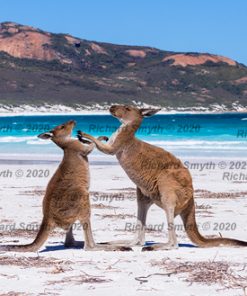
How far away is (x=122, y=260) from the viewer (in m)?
6.72

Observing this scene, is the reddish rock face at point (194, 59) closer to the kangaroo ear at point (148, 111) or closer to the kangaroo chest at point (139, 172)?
the kangaroo ear at point (148, 111)

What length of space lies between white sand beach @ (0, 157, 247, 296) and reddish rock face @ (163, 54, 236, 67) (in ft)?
476

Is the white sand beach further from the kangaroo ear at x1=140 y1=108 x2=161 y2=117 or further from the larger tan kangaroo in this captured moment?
the kangaroo ear at x1=140 y1=108 x2=161 y2=117

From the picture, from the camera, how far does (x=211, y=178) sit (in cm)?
1694

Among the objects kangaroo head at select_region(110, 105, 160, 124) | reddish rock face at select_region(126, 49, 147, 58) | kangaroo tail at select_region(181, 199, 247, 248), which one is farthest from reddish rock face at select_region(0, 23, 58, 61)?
kangaroo tail at select_region(181, 199, 247, 248)

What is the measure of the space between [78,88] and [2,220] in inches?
4563

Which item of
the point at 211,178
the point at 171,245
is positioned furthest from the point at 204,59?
the point at 171,245

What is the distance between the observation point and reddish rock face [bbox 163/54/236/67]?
15600 centimetres

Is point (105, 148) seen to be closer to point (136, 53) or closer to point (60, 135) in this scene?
point (60, 135)

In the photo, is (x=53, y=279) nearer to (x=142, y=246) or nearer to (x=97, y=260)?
(x=97, y=260)

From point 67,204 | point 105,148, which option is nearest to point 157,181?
point 105,148

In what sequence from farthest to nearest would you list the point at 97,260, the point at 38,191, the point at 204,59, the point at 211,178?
the point at 204,59 → the point at 211,178 → the point at 38,191 → the point at 97,260

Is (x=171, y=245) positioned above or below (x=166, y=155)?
below

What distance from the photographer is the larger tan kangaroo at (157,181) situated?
7285mm
